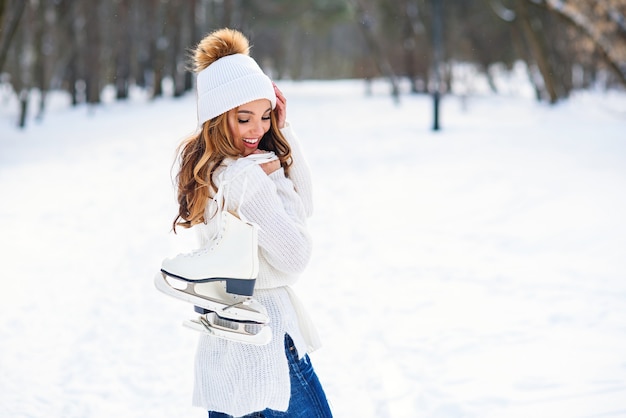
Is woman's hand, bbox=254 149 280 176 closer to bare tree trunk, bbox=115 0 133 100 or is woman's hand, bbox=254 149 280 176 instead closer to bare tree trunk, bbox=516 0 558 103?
bare tree trunk, bbox=516 0 558 103

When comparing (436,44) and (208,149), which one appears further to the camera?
(436,44)

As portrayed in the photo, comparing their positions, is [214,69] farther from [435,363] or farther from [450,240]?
[450,240]

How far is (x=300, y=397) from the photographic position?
1885mm

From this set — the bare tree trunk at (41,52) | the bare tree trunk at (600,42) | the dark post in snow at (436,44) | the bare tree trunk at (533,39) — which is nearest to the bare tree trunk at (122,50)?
the bare tree trunk at (41,52)

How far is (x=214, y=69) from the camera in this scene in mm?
1928

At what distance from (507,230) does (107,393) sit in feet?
15.4

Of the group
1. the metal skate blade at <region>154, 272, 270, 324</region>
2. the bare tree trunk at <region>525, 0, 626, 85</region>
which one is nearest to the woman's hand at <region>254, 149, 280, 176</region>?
the metal skate blade at <region>154, 272, 270, 324</region>

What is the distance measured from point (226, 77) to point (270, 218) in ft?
1.40

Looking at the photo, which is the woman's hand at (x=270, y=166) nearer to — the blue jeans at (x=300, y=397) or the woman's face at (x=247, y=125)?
the woman's face at (x=247, y=125)

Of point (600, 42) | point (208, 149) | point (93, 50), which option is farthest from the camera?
point (93, 50)

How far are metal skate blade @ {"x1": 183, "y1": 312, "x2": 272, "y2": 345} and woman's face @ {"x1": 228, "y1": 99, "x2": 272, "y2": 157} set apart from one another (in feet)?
1.53

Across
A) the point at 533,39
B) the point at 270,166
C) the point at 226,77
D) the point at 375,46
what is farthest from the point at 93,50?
the point at 270,166

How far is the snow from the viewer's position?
3668mm

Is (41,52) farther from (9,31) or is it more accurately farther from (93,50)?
(9,31)
